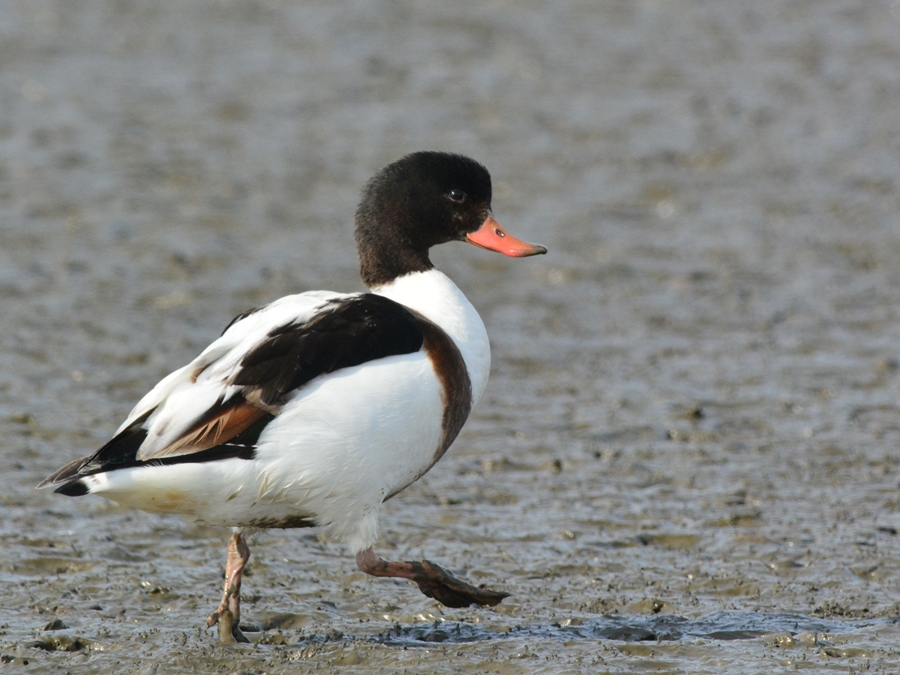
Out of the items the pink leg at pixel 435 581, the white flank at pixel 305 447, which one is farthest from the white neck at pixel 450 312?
the pink leg at pixel 435 581

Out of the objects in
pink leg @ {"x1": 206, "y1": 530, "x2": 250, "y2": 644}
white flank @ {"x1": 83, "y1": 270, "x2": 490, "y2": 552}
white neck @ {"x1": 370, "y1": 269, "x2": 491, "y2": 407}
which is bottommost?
pink leg @ {"x1": 206, "y1": 530, "x2": 250, "y2": 644}

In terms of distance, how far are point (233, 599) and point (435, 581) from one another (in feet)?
2.58

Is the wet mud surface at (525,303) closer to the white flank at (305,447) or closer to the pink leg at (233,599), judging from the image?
the pink leg at (233,599)

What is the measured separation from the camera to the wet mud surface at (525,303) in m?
5.34

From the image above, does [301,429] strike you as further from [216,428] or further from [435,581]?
[435,581]

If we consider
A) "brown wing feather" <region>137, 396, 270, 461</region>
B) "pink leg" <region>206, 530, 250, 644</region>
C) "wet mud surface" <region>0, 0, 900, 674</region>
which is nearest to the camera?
"brown wing feather" <region>137, 396, 270, 461</region>

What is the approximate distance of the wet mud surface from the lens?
17.5 ft

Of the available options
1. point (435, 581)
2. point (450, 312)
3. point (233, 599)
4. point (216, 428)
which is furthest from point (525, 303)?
point (216, 428)

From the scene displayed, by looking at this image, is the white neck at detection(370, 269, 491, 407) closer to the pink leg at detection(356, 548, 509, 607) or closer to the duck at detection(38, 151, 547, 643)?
the duck at detection(38, 151, 547, 643)

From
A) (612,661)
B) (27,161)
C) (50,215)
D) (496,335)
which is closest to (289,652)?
(612,661)

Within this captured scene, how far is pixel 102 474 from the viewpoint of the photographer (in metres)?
4.81

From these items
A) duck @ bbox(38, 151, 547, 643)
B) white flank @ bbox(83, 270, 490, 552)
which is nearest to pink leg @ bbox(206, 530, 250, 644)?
duck @ bbox(38, 151, 547, 643)

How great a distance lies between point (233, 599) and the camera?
5.16m

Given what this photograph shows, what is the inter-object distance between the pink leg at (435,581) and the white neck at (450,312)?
28.0 inches
